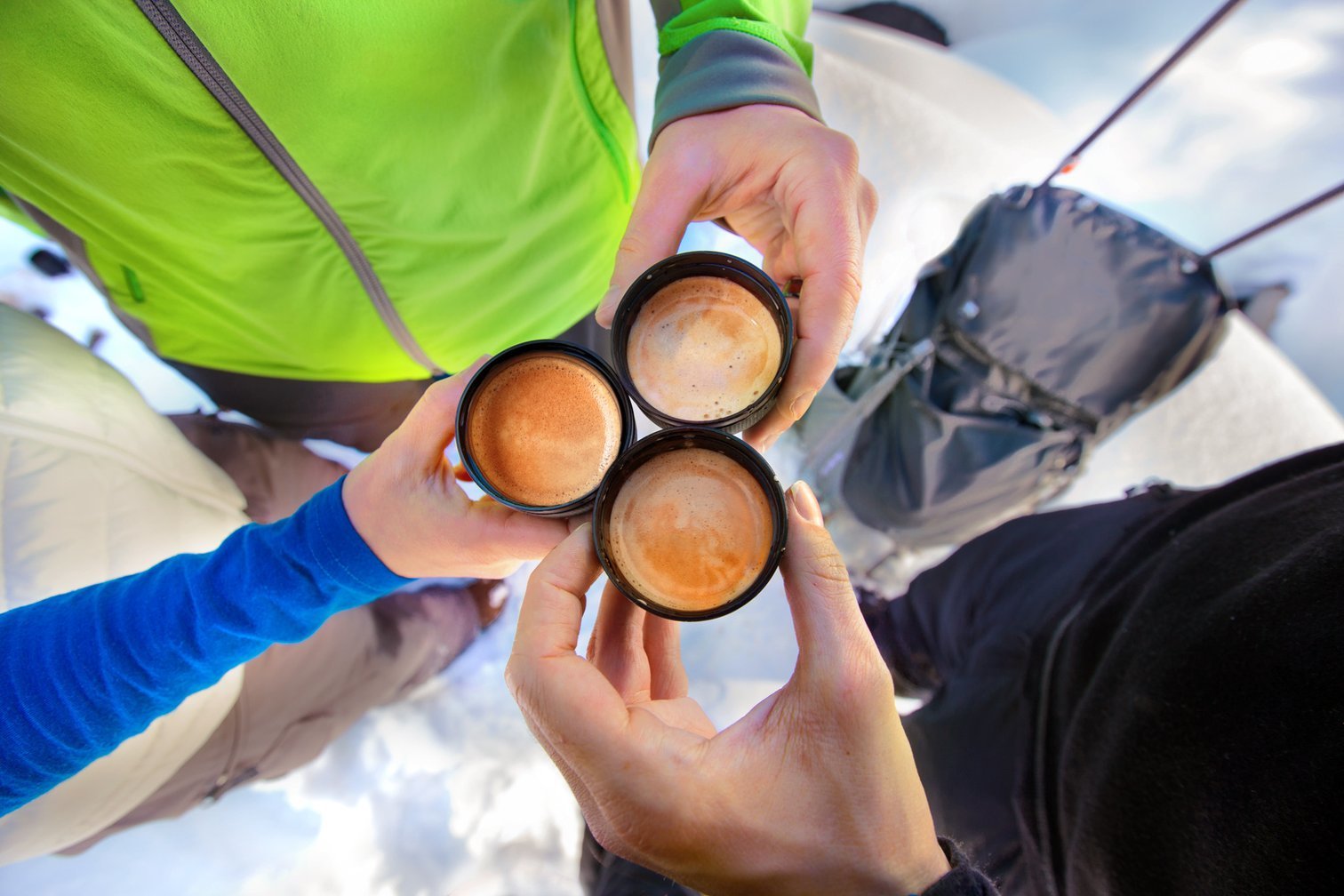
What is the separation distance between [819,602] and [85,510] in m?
1.04

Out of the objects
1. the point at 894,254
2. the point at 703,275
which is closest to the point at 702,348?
the point at 703,275

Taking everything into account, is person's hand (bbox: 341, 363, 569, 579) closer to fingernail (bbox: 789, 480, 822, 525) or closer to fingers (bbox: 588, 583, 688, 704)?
fingers (bbox: 588, 583, 688, 704)

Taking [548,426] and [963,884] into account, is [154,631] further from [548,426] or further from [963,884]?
[963,884]

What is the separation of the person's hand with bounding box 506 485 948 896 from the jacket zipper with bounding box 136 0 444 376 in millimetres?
630

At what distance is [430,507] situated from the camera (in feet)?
2.44

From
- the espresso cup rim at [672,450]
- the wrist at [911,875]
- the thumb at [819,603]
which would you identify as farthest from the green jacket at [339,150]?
the wrist at [911,875]

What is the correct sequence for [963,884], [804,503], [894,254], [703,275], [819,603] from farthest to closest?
[894,254] → [703,275] → [804,503] → [819,603] → [963,884]

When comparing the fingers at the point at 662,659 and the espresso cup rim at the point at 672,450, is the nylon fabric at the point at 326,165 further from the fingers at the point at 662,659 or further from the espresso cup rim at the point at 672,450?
the fingers at the point at 662,659

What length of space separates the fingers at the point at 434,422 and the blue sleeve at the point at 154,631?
0.46 feet

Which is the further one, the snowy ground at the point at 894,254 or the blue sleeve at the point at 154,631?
the snowy ground at the point at 894,254

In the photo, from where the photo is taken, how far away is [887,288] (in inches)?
76.4

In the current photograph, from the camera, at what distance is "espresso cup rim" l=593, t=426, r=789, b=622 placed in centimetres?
63

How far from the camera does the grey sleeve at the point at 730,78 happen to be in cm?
81

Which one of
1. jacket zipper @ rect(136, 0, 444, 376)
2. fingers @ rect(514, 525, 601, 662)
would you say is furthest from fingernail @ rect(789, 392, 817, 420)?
jacket zipper @ rect(136, 0, 444, 376)
